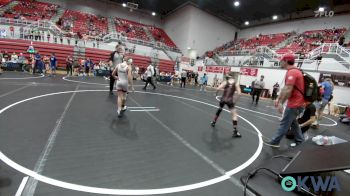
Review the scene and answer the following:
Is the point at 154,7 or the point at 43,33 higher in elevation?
the point at 154,7

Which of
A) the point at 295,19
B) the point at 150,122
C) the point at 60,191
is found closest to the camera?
the point at 60,191

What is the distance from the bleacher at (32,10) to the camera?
26.6 m

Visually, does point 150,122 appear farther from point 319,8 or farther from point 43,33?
point 319,8

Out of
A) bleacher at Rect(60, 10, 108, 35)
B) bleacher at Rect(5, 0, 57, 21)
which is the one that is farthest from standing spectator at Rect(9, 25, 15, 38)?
bleacher at Rect(60, 10, 108, 35)

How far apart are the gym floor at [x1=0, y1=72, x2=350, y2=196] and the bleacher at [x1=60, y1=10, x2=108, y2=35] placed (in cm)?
2542

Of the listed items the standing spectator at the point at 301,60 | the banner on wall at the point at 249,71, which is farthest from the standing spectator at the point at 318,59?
the banner on wall at the point at 249,71

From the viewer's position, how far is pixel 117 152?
12.9ft

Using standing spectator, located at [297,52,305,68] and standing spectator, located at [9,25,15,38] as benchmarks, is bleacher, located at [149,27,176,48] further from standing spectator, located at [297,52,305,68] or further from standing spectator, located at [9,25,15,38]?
standing spectator, located at [297,52,305,68]

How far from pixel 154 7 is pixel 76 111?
111 ft

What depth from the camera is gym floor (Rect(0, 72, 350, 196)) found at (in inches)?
113

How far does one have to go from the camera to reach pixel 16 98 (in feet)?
24.1

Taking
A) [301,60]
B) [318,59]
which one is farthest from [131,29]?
[318,59]

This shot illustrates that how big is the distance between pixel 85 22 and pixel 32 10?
22.2 ft

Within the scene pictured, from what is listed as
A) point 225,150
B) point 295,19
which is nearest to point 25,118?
point 225,150
